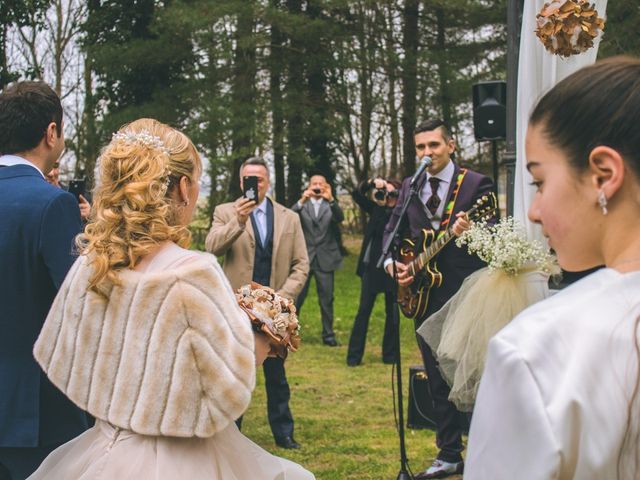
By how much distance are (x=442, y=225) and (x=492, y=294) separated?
4.21 feet

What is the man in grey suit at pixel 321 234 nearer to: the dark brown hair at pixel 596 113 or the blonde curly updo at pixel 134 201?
the blonde curly updo at pixel 134 201

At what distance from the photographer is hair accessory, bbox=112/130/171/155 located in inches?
122

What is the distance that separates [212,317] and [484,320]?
8.87 feet

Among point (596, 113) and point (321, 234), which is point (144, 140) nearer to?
point (596, 113)

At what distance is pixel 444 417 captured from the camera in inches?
255

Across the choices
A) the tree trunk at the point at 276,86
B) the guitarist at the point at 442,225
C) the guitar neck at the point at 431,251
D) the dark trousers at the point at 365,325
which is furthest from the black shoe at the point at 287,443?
the tree trunk at the point at 276,86

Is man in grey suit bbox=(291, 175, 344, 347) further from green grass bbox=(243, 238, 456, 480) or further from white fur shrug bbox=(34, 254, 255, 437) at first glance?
white fur shrug bbox=(34, 254, 255, 437)

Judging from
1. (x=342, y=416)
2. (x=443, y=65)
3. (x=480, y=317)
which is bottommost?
(x=342, y=416)

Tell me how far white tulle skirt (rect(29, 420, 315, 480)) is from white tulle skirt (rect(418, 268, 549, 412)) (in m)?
2.18

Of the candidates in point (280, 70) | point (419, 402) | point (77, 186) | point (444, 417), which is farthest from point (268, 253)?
point (280, 70)

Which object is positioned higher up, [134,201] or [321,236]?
[134,201]

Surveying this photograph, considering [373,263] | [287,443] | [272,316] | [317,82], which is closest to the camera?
[272,316]

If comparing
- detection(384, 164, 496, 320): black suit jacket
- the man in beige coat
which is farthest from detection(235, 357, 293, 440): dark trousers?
detection(384, 164, 496, 320): black suit jacket

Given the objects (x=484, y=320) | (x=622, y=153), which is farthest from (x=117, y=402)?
(x=484, y=320)
